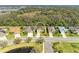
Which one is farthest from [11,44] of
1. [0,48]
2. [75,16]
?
[75,16]

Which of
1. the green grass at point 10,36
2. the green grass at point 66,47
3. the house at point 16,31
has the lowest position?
the green grass at point 66,47

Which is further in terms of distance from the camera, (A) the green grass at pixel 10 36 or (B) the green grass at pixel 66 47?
(A) the green grass at pixel 10 36

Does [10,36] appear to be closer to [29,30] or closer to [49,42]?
[29,30]

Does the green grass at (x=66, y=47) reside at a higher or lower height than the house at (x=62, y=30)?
lower

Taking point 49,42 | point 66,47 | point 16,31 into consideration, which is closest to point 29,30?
point 16,31

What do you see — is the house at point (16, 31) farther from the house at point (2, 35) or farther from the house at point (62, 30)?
the house at point (62, 30)

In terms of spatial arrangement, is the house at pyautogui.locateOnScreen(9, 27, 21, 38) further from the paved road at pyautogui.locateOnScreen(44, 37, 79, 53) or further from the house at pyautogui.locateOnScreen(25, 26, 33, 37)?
the paved road at pyautogui.locateOnScreen(44, 37, 79, 53)

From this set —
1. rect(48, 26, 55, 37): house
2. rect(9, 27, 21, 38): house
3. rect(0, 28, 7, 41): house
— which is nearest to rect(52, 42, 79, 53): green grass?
rect(48, 26, 55, 37): house

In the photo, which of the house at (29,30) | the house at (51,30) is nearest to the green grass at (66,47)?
the house at (51,30)

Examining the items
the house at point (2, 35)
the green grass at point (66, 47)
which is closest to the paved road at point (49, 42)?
the green grass at point (66, 47)
